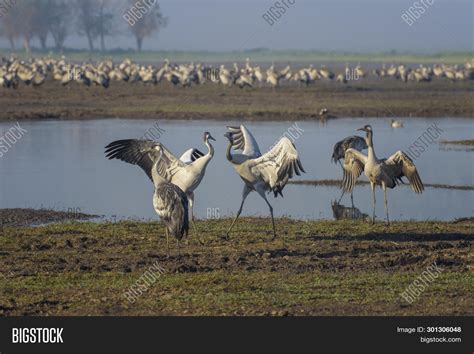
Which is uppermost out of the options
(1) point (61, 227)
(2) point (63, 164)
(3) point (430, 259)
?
(2) point (63, 164)

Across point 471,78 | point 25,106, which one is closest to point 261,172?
point 25,106

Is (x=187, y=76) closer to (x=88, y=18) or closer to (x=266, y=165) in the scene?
(x=266, y=165)

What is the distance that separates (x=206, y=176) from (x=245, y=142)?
21.9 ft

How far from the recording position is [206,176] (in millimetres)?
20969

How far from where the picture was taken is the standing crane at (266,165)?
42.9 feet

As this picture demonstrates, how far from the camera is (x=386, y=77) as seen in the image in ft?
222

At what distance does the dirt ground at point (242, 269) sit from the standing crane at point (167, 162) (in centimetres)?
71

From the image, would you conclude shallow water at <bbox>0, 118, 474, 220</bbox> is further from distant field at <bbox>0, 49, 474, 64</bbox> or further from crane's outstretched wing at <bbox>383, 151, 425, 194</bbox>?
distant field at <bbox>0, 49, 474, 64</bbox>

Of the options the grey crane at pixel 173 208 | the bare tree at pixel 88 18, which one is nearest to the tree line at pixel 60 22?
the bare tree at pixel 88 18

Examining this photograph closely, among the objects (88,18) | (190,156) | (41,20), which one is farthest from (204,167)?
(88,18)

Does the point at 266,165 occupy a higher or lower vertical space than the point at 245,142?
lower

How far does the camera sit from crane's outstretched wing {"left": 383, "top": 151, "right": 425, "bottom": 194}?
1496 centimetres
